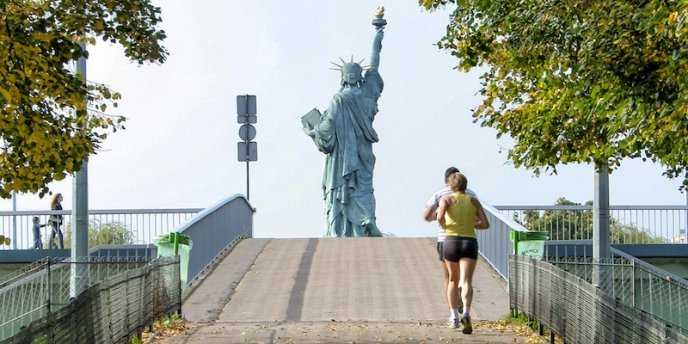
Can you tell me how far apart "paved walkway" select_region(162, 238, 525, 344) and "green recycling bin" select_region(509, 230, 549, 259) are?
28.3 inches

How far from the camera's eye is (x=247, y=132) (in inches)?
1326

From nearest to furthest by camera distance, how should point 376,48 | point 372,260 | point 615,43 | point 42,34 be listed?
point 42,34
point 615,43
point 372,260
point 376,48

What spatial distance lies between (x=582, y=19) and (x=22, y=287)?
745 centimetres

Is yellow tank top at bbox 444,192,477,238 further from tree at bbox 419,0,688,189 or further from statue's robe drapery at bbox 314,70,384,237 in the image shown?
statue's robe drapery at bbox 314,70,384,237

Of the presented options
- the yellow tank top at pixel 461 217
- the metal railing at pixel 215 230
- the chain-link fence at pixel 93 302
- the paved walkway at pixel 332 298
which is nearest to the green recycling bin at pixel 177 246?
the metal railing at pixel 215 230

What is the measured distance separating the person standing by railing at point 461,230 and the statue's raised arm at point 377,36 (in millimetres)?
23497

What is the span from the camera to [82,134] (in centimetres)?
1348

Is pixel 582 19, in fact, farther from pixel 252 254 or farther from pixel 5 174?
pixel 252 254

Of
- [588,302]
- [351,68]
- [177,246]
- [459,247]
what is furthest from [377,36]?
[588,302]

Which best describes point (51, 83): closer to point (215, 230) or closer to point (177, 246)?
point (177, 246)

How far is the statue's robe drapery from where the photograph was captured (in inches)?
1502

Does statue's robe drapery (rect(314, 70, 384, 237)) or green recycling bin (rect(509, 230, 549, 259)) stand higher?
statue's robe drapery (rect(314, 70, 384, 237))

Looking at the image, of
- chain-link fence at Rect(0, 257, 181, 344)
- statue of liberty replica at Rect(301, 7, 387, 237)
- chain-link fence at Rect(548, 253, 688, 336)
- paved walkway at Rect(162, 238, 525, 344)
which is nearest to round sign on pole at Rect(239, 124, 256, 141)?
statue of liberty replica at Rect(301, 7, 387, 237)

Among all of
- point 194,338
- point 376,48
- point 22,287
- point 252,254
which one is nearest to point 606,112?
point 194,338
